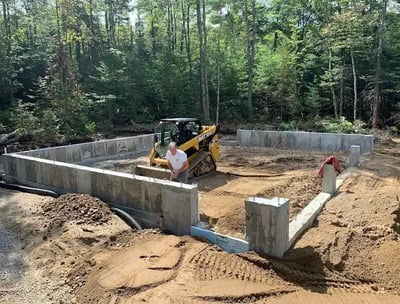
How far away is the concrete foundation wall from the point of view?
478 inches

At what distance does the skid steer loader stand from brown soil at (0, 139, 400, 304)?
2.30 metres

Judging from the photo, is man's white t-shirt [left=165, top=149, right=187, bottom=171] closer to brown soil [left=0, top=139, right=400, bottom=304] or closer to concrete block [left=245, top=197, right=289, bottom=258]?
brown soil [left=0, top=139, right=400, bottom=304]

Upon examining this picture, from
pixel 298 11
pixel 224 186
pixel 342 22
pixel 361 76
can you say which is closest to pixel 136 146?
pixel 224 186

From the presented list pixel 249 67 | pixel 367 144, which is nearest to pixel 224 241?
pixel 367 144

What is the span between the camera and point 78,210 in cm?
695

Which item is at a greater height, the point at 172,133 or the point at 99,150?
the point at 172,133

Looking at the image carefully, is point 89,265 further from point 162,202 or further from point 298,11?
point 298,11

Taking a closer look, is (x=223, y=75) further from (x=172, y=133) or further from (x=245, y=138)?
(x=172, y=133)

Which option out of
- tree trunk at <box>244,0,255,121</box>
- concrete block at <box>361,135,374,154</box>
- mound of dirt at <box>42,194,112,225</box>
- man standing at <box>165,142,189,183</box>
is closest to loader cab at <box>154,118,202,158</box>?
man standing at <box>165,142,189,183</box>

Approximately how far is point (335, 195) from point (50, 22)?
24.2 meters

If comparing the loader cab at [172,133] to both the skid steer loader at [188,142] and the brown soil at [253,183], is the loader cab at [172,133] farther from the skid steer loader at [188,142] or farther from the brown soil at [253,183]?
the brown soil at [253,183]

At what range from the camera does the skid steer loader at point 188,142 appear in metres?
9.88

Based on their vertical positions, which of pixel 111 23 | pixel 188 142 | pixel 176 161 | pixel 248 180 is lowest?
pixel 248 180

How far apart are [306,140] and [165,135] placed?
7.26 metres
